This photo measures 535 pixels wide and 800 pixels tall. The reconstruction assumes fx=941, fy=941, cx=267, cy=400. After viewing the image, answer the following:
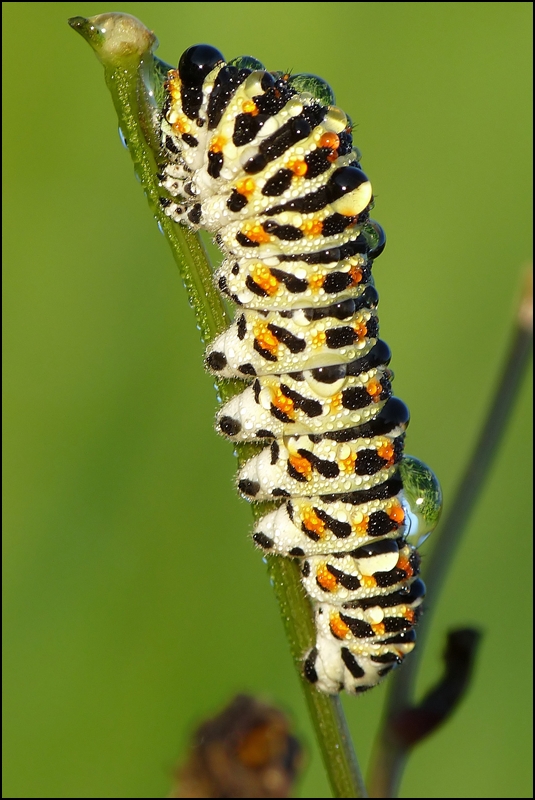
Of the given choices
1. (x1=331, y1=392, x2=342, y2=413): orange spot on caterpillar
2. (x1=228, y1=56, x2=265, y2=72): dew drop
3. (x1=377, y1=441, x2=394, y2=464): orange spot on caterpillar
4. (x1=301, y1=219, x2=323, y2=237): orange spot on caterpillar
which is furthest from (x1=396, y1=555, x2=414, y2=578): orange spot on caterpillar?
(x1=228, y1=56, x2=265, y2=72): dew drop

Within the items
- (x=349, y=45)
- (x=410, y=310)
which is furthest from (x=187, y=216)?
(x=349, y=45)

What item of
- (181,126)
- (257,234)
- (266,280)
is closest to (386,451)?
(266,280)

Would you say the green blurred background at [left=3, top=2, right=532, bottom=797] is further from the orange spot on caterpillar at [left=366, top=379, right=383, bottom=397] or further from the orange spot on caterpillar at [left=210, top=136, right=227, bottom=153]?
the orange spot on caterpillar at [left=210, top=136, right=227, bottom=153]

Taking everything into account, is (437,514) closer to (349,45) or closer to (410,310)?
(410,310)

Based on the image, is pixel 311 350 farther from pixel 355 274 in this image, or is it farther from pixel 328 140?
pixel 328 140

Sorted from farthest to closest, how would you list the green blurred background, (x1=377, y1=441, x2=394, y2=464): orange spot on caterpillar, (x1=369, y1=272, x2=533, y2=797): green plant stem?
1. the green blurred background
2. (x1=377, y1=441, x2=394, y2=464): orange spot on caterpillar
3. (x1=369, y1=272, x2=533, y2=797): green plant stem
